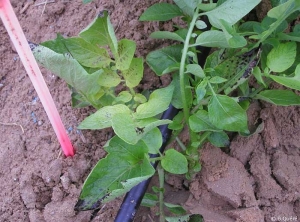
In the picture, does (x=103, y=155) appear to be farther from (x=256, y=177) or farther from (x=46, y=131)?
(x=256, y=177)

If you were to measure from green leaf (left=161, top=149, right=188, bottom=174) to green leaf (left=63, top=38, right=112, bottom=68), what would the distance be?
234 millimetres

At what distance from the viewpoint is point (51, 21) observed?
4.02ft

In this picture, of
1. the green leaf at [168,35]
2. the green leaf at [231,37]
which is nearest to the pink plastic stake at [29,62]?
the green leaf at [168,35]

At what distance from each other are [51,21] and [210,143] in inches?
22.2

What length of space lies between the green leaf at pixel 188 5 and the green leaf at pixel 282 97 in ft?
0.78

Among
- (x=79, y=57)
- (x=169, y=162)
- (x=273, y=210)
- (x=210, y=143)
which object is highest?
(x=79, y=57)

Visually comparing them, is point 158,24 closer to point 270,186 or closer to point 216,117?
point 216,117

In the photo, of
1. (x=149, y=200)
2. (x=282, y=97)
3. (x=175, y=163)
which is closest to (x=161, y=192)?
(x=149, y=200)

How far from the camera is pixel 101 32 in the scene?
0.85 metres

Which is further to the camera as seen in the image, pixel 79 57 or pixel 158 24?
pixel 158 24

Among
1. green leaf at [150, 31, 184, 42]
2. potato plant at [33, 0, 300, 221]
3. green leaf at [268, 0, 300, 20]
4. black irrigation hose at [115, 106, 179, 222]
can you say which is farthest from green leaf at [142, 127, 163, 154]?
green leaf at [268, 0, 300, 20]

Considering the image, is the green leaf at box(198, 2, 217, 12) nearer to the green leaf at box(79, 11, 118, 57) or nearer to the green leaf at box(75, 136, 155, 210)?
the green leaf at box(79, 11, 118, 57)

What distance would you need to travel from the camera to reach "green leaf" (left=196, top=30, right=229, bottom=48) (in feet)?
2.83

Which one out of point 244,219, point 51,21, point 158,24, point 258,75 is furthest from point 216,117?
point 51,21
